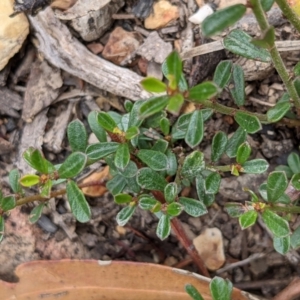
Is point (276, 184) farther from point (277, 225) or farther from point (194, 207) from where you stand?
point (194, 207)

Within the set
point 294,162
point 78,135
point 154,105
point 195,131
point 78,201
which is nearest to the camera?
point 154,105

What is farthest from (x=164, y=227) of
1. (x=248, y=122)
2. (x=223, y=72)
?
(x=223, y=72)

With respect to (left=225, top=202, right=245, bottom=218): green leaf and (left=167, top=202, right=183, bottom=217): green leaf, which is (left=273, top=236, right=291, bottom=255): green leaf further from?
(left=167, top=202, right=183, bottom=217): green leaf

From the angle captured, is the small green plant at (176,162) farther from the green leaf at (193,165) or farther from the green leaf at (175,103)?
the green leaf at (175,103)

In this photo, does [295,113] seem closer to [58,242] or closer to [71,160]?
[71,160]

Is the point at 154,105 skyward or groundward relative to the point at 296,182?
skyward

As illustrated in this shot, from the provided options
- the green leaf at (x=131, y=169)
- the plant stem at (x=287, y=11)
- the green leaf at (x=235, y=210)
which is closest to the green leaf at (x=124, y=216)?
the green leaf at (x=131, y=169)
